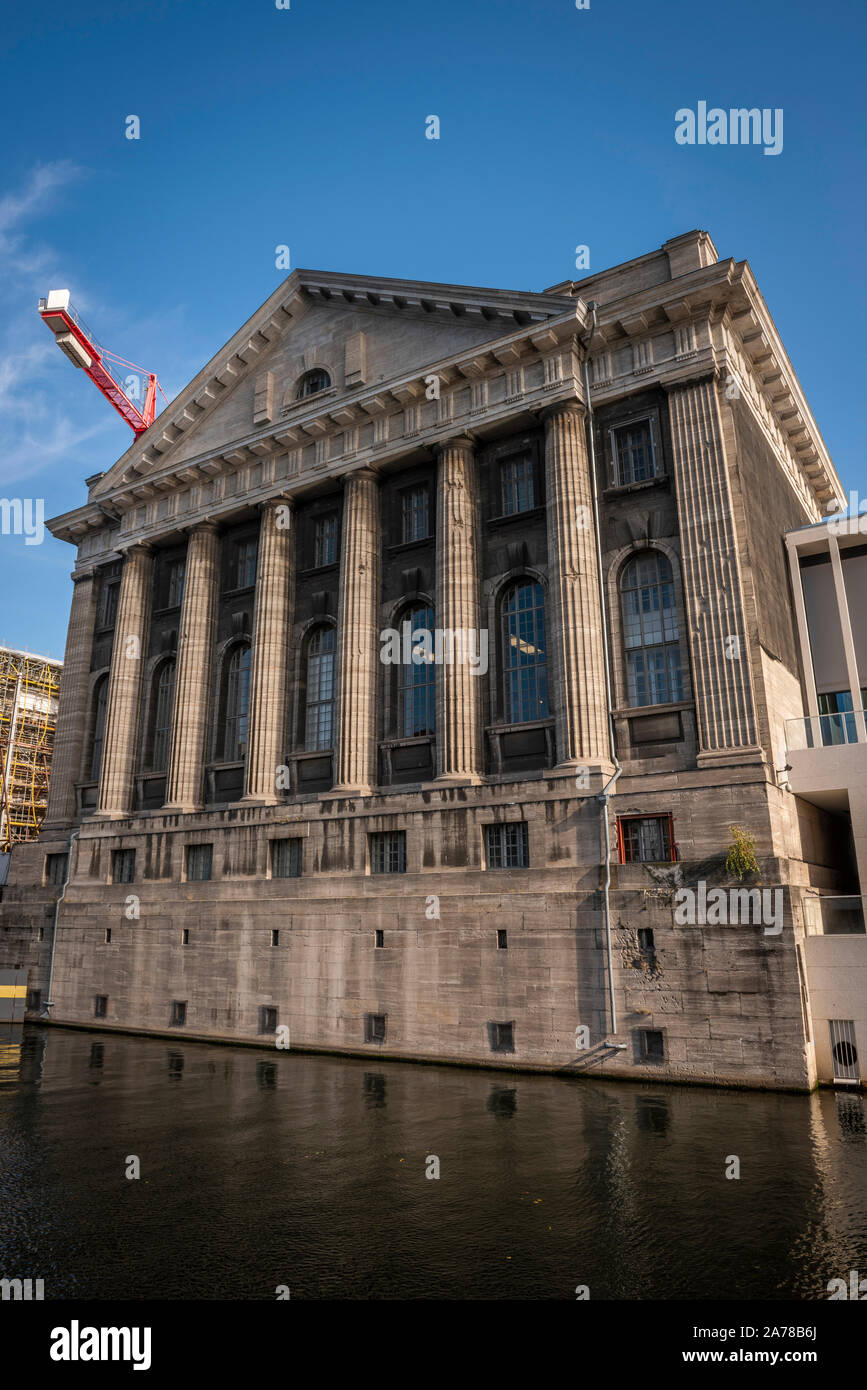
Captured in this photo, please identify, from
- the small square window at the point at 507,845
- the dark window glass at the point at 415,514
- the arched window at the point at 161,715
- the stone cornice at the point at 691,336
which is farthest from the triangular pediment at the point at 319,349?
the small square window at the point at 507,845

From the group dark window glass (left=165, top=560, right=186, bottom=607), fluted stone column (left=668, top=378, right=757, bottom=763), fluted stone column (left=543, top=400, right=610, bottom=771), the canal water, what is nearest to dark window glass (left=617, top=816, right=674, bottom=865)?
fluted stone column (left=543, top=400, right=610, bottom=771)

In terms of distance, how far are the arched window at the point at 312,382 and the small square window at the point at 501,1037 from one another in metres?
25.7

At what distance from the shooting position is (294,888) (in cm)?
2841

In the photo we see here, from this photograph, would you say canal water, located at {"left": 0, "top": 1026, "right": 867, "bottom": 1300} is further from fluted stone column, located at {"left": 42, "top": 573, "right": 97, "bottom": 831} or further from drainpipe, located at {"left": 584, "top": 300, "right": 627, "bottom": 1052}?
fluted stone column, located at {"left": 42, "top": 573, "right": 97, "bottom": 831}

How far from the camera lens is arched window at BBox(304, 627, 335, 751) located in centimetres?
3234

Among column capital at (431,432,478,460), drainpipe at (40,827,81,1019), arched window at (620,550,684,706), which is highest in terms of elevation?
column capital at (431,432,478,460)

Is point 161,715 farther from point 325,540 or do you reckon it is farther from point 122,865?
point 325,540

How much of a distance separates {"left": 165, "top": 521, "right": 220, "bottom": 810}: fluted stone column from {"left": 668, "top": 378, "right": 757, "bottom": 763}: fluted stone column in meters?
20.3

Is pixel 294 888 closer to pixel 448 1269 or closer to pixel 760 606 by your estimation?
pixel 760 606

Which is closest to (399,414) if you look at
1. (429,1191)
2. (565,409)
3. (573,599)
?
(565,409)

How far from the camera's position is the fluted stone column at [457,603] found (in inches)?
1062

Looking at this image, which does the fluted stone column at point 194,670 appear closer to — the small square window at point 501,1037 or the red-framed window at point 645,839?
the small square window at point 501,1037

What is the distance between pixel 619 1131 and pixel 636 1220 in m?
5.09

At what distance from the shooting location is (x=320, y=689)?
33.0 metres
